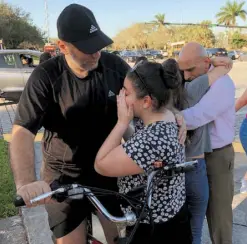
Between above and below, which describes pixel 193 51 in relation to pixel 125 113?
above

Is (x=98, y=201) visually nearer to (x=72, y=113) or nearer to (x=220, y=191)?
(x=72, y=113)

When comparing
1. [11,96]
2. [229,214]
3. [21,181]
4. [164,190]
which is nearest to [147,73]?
[164,190]

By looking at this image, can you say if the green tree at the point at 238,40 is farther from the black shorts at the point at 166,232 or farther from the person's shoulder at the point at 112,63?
the black shorts at the point at 166,232

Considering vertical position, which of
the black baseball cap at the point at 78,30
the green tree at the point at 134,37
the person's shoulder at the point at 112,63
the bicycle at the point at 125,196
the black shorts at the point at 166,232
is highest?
the black baseball cap at the point at 78,30

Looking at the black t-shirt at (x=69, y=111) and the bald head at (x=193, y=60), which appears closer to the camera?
the black t-shirt at (x=69, y=111)

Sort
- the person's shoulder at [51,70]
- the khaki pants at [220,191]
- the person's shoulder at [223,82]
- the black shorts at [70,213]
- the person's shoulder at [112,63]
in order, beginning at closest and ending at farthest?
the person's shoulder at [51,70], the black shorts at [70,213], the person's shoulder at [112,63], the person's shoulder at [223,82], the khaki pants at [220,191]

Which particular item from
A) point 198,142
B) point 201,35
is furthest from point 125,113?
point 201,35

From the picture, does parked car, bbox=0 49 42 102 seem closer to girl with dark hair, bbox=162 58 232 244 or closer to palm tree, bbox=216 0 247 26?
girl with dark hair, bbox=162 58 232 244

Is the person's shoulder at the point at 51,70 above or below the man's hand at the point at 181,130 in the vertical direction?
above

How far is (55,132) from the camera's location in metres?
2.14

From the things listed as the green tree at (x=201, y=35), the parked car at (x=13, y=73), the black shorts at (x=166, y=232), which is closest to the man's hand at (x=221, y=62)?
the black shorts at (x=166, y=232)

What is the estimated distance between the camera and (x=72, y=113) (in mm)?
2066

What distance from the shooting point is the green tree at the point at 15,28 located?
135ft

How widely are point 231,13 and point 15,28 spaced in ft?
149
